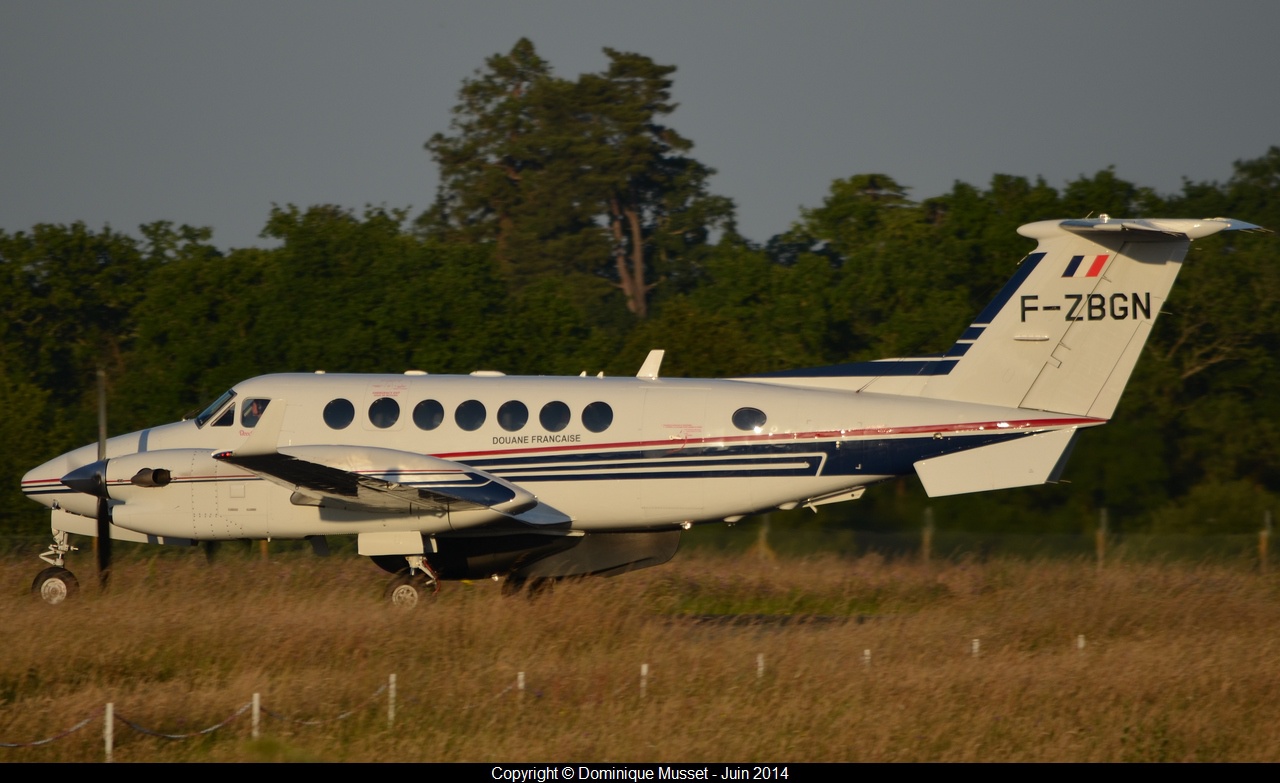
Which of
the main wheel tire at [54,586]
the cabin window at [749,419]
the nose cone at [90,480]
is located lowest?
the main wheel tire at [54,586]

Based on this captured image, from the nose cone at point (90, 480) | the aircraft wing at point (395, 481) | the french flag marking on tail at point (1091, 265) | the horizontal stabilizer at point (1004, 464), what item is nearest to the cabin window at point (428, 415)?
the aircraft wing at point (395, 481)

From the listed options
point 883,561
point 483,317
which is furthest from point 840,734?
point 483,317

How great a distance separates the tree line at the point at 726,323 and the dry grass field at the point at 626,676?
412 inches

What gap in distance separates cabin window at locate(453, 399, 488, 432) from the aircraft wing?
1.77 feet

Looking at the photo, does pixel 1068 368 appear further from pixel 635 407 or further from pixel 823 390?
pixel 635 407

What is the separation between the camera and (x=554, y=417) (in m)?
15.6

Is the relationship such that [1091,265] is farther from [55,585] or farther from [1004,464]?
[55,585]

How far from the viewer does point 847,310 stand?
41.8 meters

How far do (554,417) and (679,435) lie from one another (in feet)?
4.60

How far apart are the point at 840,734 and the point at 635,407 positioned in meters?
5.95

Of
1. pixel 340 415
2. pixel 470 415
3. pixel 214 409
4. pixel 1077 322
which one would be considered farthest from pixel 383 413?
pixel 1077 322

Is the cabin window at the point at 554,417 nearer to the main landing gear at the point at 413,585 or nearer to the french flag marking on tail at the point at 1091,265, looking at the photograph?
the main landing gear at the point at 413,585

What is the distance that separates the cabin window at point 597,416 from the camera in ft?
51.0

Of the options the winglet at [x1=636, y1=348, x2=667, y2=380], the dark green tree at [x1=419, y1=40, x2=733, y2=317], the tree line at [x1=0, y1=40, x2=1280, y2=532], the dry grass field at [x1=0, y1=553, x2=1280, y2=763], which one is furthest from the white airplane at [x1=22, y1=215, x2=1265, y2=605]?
the dark green tree at [x1=419, y1=40, x2=733, y2=317]
